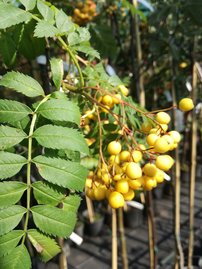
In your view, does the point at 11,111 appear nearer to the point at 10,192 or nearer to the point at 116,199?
the point at 10,192

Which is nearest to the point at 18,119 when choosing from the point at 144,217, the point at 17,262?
the point at 17,262

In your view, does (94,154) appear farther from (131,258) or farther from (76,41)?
(131,258)

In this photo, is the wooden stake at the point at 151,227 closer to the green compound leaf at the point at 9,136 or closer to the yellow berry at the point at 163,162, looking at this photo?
the yellow berry at the point at 163,162

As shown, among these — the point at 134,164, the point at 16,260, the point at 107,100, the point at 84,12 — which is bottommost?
the point at 16,260

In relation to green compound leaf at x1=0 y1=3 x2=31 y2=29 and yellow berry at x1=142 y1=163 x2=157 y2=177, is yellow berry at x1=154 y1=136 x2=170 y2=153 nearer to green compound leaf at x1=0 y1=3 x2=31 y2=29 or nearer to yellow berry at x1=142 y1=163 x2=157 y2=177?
yellow berry at x1=142 y1=163 x2=157 y2=177

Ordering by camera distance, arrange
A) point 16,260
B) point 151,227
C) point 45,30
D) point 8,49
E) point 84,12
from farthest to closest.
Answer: point 84,12, point 151,227, point 8,49, point 45,30, point 16,260

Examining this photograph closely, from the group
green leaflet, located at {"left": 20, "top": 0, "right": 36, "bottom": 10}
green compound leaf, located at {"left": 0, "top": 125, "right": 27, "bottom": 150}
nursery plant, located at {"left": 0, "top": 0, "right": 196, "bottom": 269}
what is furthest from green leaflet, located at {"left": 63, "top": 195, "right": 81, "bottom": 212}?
green leaflet, located at {"left": 20, "top": 0, "right": 36, "bottom": 10}

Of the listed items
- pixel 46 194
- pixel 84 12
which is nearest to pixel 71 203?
pixel 46 194
